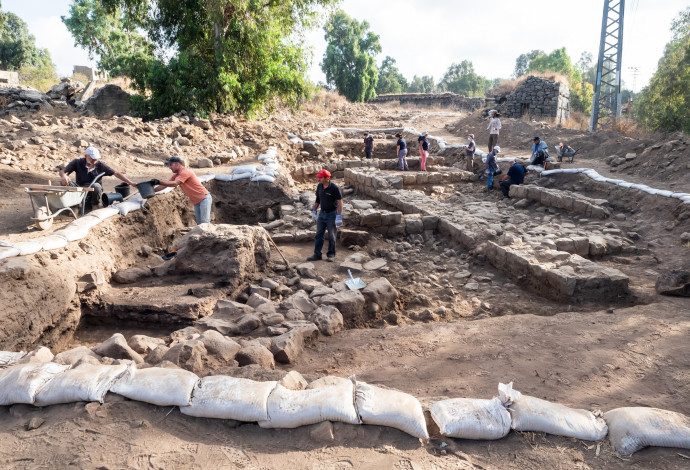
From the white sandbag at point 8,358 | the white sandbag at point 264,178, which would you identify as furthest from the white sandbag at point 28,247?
the white sandbag at point 264,178

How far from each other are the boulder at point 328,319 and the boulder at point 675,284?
12.9 ft

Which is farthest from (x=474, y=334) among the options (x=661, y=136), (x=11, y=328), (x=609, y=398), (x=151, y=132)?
(x=661, y=136)

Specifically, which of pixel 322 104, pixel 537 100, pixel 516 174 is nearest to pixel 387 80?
pixel 322 104

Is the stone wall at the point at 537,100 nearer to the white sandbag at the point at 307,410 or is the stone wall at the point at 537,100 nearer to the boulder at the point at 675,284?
the boulder at the point at 675,284

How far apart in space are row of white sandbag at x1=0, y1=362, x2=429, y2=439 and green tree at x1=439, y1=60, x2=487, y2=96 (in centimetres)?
6063

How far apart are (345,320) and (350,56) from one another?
3627cm

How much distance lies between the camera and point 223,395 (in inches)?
98.8

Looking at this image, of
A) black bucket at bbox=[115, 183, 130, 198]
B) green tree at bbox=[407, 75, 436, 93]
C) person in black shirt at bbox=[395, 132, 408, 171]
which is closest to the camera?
black bucket at bbox=[115, 183, 130, 198]

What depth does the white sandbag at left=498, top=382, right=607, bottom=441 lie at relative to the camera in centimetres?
240

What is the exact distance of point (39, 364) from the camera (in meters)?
2.77

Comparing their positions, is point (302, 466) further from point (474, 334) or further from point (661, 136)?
point (661, 136)

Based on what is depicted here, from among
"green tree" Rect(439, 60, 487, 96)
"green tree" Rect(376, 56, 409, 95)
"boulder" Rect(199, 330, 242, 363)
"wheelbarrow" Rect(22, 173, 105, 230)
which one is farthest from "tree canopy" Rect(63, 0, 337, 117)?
"green tree" Rect(439, 60, 487, 96)

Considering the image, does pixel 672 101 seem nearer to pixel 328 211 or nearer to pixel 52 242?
pixel 328 211

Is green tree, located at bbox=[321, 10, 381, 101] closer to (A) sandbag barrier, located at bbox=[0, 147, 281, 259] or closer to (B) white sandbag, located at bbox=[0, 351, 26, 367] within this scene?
(A) sandbag barrier, located at bbox=[0, 147, 281, 259]
